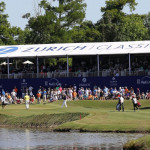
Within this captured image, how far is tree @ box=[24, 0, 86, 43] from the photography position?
7725 cm

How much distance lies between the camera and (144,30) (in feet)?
297

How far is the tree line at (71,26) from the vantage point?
77.9m

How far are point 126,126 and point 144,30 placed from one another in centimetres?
5528

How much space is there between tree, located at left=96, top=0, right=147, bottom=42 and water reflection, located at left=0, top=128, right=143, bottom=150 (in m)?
50.5

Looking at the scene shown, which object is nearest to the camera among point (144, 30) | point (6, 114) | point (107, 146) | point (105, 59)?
point (107, 146)

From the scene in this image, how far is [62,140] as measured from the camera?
33.4 meters

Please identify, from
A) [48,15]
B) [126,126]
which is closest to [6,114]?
[126,126]

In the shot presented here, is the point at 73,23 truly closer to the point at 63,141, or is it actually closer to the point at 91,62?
the point at 91,62

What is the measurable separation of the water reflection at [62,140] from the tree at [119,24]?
50.5 m

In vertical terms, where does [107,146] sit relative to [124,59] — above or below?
below

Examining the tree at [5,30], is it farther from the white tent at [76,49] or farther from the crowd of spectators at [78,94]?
the crowd of spectators at [78,94]

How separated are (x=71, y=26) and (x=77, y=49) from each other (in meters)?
16.3

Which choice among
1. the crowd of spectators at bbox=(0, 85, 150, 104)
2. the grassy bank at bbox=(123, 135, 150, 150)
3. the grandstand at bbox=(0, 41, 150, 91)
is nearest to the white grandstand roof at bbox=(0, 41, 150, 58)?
the grandstand at bbox=(0, 41, 150, 91)

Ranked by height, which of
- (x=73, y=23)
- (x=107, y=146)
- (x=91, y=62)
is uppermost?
(x=73, y=23)
